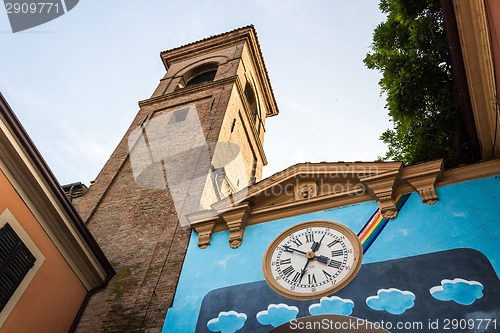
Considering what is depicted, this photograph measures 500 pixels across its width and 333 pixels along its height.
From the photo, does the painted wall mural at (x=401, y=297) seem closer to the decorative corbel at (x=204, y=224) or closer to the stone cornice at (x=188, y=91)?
the decorative corbel at (x=204, y=224)

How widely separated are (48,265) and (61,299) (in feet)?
2.07

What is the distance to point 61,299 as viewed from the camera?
7621 mm

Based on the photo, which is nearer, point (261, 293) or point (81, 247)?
point (261, 293)

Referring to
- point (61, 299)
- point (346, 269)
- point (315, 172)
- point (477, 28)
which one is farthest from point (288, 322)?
point (477, 28)

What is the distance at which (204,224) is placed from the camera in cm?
875

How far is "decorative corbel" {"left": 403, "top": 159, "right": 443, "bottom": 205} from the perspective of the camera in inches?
288

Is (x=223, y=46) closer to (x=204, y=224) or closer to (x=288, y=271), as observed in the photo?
(x=204, y=224)

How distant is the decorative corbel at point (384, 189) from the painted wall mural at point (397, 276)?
0.16 metres

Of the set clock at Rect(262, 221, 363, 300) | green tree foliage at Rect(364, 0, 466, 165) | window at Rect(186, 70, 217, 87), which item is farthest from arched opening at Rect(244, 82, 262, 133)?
clock at Rect(262, 221, 363, 300)

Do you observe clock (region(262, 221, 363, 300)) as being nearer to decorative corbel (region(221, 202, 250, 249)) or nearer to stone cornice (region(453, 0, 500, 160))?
decorative corbel (region(221, 202, 250, 249))

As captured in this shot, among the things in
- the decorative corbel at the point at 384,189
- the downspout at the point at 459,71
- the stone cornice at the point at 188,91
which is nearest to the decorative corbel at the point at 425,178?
the decorative corbel at the point at 384,189

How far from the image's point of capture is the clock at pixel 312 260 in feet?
22.2

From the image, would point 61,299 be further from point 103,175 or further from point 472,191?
point 472,191

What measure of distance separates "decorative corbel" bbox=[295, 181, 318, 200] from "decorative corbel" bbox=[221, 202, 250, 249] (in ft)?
3.30
